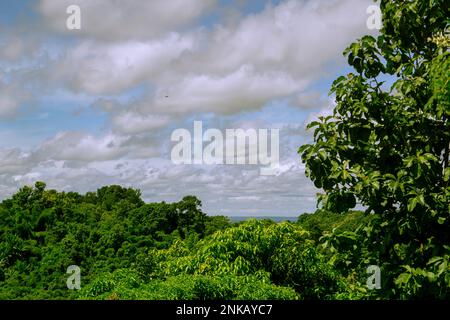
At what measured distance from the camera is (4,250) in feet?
62.1

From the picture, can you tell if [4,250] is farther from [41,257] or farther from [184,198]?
[184,198]

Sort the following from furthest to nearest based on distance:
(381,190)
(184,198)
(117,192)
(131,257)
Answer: (117,192)
(184,198)
(131,257)
(381,190)

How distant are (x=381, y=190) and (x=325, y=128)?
106 cm

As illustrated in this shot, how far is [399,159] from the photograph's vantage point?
6793 millimetres

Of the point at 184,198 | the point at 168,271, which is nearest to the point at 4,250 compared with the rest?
the point at 184,198

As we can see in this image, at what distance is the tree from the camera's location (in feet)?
20.2

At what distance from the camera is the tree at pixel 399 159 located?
6.15 metres

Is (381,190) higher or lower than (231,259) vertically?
higher

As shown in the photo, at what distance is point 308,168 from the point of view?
6633 mm
